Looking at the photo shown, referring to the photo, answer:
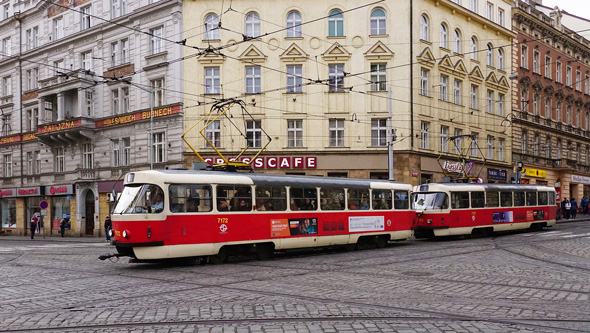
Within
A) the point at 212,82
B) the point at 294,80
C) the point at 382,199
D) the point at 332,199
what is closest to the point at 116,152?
the point at 212,82

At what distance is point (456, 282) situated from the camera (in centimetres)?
1192

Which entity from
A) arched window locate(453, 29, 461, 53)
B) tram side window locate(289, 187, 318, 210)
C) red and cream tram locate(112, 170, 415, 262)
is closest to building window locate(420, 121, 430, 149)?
arched window locate(453, 29, 461, 53)

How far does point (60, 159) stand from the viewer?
43438 mm

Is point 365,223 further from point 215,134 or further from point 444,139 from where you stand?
point 444,139

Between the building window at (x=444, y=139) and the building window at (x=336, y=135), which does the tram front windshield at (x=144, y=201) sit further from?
the building window at (x=444, y=139)

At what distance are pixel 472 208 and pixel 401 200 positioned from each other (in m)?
5.69

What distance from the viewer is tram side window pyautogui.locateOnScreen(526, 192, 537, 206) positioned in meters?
31.3

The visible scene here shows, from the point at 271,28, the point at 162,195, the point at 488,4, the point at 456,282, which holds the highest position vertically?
the point at 488,4

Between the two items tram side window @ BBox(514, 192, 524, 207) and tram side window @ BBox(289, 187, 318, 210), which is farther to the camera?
tram side window @ BBox(514, 192, 524, 207)

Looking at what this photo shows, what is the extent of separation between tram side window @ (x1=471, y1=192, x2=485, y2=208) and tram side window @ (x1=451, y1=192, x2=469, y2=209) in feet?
1.59

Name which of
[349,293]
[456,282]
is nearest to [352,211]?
[456,282]

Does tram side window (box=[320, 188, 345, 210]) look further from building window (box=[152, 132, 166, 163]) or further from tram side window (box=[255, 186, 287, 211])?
building window (box=[152, 132, 166, 163])

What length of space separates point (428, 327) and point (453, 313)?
3.83ft

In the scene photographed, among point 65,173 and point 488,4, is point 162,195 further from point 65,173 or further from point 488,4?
point 488,4
